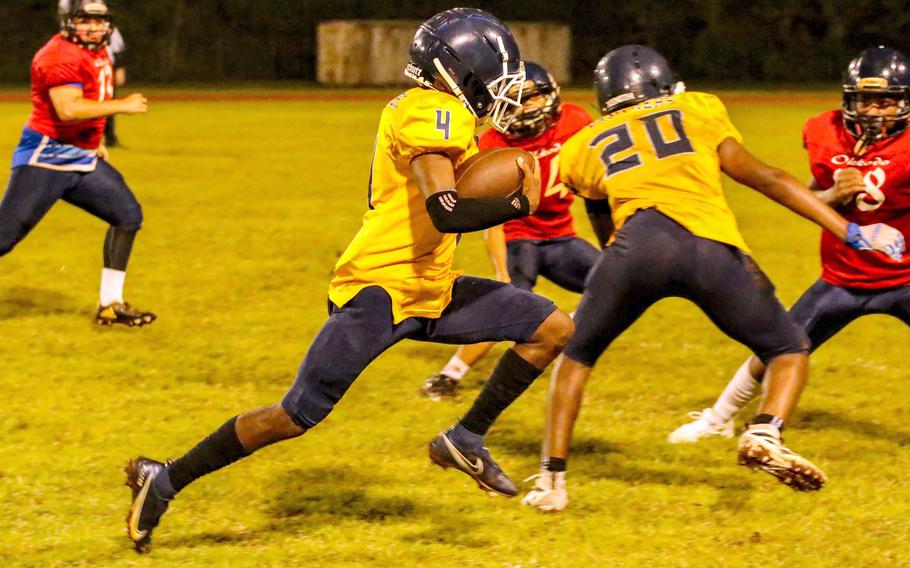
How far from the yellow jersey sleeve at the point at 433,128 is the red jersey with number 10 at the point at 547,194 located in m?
2.36

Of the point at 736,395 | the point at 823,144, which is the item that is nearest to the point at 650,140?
the point at 823,144

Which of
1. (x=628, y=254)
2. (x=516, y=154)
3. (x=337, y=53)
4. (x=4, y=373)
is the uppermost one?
(x=516, y=154)

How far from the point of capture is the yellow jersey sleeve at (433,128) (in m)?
4.09

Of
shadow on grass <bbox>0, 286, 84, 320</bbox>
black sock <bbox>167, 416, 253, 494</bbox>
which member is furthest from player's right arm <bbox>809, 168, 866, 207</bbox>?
shadow on grass <bbox>0, 286, 84, 320</bbox>

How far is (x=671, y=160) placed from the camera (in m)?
4.72

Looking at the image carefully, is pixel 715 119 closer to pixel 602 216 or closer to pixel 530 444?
pixel 602 216

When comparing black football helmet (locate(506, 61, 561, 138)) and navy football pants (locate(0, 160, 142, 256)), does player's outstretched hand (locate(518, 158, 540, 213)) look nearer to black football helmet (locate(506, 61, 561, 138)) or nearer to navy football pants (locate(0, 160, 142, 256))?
black football helmet (locate(506, 61, 561, 138))

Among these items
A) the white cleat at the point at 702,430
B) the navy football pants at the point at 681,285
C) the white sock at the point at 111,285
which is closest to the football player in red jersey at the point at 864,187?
the white cleat at the point at 702,430

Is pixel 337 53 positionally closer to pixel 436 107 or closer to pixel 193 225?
pixel 193 225

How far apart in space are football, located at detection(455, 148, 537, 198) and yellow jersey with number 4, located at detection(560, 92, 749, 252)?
1.89ft

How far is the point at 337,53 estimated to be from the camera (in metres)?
32.3

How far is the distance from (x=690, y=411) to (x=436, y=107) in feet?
8.75

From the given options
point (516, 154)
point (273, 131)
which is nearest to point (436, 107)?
point (516, 154)

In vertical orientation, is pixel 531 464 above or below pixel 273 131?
above
